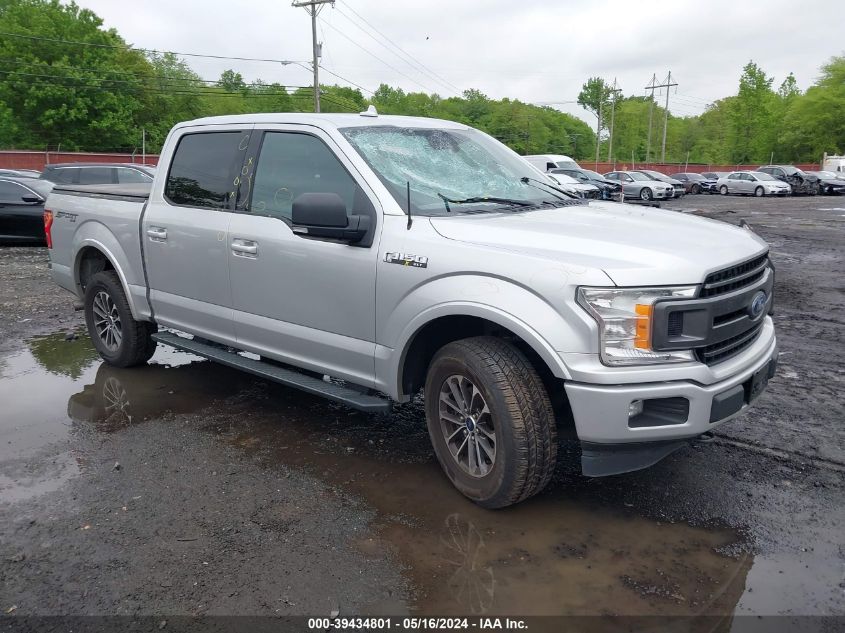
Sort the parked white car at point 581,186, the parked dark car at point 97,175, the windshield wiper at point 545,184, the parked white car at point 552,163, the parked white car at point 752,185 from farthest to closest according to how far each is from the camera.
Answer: the parked white car at point 752,185 < the parked white car at point 552,163 < the parked white car at point 581,186 < the parked dark car at point 97,175 < the windshield wiper at point 545,184

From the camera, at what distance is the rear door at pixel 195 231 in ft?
15.9

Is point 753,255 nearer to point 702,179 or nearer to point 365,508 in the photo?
point 365,508

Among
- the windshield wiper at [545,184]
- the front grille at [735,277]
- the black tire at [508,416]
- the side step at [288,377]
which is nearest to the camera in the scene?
the front grille at [735,277]

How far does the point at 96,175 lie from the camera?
16328 millimetres

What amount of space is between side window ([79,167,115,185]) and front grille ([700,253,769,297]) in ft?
50.7

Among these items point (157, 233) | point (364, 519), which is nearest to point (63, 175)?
point (157, 233)

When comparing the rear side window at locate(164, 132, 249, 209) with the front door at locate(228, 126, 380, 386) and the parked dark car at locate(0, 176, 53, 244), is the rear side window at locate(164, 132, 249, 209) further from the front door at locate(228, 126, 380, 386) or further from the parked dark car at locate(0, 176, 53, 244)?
the parked dark car at locate(0, 176, 53, 244)

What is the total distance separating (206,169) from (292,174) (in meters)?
0.97

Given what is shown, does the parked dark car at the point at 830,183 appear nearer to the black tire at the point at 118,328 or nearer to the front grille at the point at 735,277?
the front grille at the point at 735,277

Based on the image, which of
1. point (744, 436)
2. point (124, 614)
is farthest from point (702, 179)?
point (124, 614)

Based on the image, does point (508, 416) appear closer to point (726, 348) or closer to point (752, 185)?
point (726, 348)

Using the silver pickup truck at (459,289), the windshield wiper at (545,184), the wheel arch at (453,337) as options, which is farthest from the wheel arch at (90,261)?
the windshield wiper at (545,184)

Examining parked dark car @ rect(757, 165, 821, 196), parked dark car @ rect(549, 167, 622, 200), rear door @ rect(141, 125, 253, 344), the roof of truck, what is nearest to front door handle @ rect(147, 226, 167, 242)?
rear door @ rect(141, 125, 253, 344)

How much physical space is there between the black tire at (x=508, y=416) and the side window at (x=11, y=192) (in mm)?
12587
